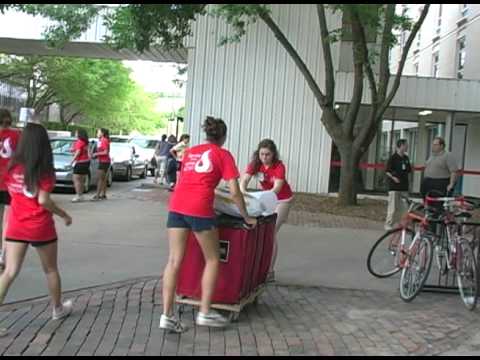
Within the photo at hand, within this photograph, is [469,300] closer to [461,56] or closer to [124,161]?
[124,161]

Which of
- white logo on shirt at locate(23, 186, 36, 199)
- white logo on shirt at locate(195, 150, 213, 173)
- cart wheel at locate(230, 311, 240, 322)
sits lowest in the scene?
cart wheel at locate(230, 311, 240, 322)

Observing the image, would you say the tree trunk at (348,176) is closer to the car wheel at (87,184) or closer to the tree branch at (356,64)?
the tree branch at (356,64)

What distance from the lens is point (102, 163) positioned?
15.7 metres

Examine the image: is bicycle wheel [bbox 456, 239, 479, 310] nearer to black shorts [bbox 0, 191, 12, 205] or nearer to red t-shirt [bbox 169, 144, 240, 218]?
red t-shirt [bbox 169, 144, 240, 218]

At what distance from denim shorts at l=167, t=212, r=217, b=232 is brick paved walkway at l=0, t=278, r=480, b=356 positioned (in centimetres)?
90

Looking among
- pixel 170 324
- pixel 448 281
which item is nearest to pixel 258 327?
pixel 170 324

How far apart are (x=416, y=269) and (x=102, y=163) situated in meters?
10.0

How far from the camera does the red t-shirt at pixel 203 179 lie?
213 inches

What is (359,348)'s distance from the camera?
210 inches

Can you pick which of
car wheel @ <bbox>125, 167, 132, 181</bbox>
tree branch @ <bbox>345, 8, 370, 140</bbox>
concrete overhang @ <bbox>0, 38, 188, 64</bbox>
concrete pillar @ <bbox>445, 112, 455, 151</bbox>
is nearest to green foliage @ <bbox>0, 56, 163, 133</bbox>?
concrete overhang @ <bbox>0, 38, 188, 64</bbox>

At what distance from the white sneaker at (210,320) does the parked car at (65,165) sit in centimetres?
1182

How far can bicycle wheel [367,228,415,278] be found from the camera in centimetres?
823

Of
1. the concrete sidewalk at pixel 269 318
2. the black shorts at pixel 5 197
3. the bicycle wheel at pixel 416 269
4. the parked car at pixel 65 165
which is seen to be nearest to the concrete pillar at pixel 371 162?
the parked car at pixel 65 165

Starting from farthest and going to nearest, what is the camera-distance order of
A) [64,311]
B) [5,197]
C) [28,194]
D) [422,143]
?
[422,143]
[5,197]
[64,311]
[28,194]
